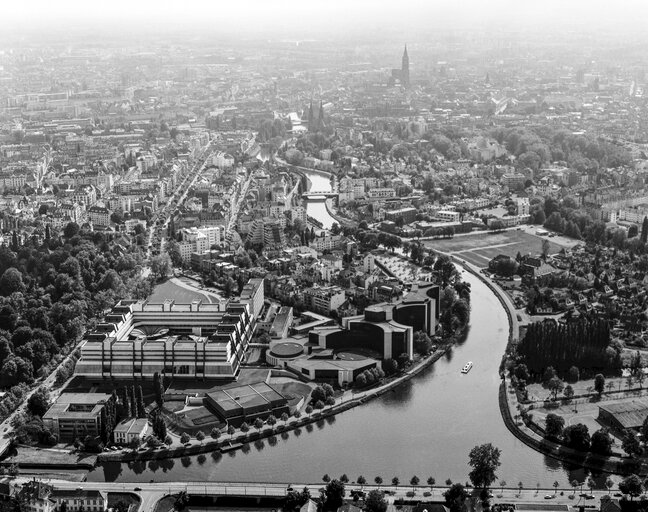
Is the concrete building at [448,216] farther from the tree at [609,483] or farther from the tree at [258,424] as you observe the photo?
the tree at [609,483]

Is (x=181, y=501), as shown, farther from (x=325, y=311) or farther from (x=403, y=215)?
(x=403, y=215)

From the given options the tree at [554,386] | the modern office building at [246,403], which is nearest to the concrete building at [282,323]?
the modern office building at [246,403]

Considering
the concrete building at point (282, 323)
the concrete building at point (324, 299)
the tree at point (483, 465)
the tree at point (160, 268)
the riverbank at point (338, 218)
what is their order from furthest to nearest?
1. the riverbank at point (338, 218)
2. the tree at point (160, 268)
3. the concrete building at point (324, 299)
4. the concrete building at point (282, 323)
5. the tree at point (483, 465)

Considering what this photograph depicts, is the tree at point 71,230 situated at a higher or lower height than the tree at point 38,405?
higher

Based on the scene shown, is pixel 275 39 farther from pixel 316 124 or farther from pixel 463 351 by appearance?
pixel 463 351

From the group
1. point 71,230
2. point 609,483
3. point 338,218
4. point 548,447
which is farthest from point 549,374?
point 338,218
